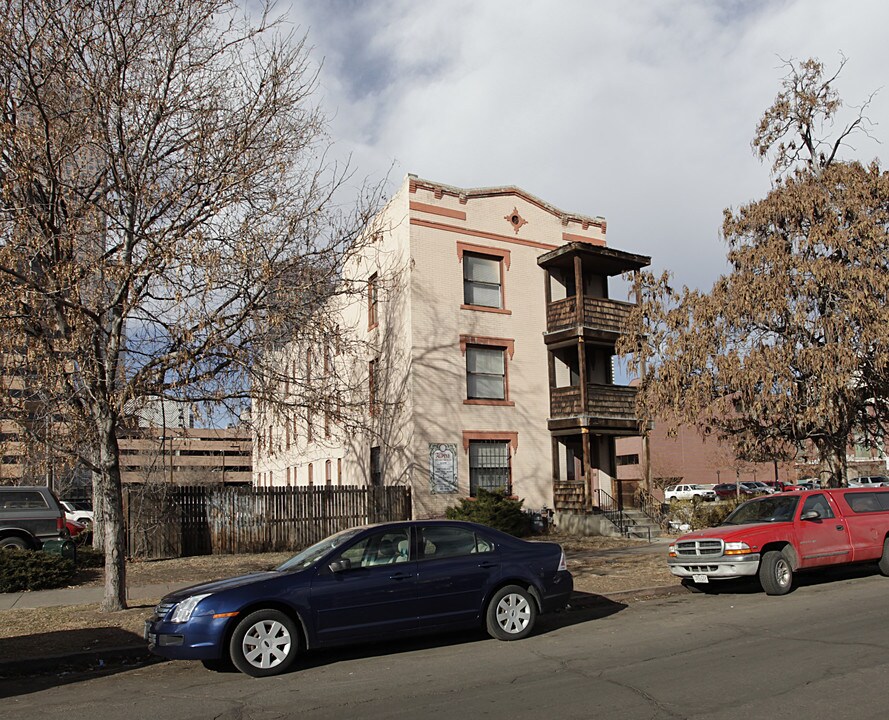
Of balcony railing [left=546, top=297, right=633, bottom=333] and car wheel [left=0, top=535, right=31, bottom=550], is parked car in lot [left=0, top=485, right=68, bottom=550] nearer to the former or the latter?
car wheel [left=0, top=535, right=31, bottom=550]

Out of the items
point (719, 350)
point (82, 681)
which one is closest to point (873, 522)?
point (719, 350)

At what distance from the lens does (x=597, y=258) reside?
1025 inches

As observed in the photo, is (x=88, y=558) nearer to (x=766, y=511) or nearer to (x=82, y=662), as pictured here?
(x=82, y=662)

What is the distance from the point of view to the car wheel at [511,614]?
9.06 meters

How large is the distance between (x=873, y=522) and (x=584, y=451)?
36.1ft

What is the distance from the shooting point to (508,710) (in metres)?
6.28

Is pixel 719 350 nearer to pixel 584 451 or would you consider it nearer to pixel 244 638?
pixel 584 451

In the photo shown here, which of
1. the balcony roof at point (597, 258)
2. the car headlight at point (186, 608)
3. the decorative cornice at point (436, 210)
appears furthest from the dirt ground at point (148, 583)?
the decorative cornice at point (436, 210)

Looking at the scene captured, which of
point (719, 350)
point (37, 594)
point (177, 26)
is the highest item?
point (177, 26)

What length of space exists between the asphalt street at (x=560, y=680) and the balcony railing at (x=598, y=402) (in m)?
14.8

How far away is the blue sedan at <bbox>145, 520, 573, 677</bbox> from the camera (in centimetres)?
777

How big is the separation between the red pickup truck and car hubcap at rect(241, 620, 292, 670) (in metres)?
7.03

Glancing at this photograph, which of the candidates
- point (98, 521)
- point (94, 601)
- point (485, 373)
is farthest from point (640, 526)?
point (94, 601)

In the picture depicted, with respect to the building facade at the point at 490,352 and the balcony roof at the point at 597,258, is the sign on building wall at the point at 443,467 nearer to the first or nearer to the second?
the building facade at the point at 490,352
